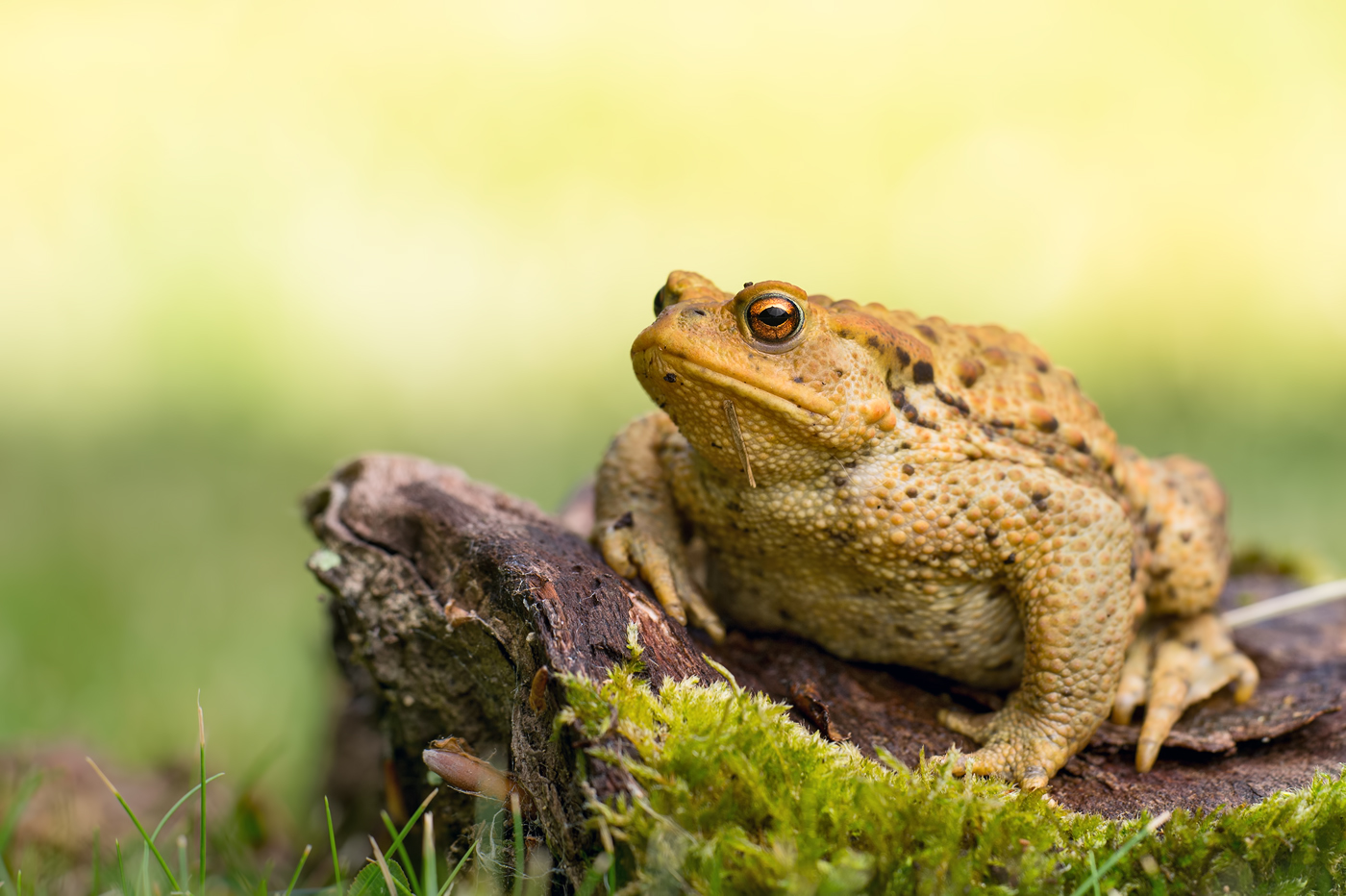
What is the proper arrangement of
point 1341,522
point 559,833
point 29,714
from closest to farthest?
point 559,833 → point 29,714 → point 1341,522

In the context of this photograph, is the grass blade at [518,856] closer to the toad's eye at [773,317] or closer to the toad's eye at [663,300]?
the toad's eye at [773,317]

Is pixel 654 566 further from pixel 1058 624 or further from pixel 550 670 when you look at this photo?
pixel 1058 624

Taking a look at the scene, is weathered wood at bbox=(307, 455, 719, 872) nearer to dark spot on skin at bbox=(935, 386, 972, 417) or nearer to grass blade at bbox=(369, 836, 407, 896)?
grass blade at bbox=(369, 836, 407, 896)

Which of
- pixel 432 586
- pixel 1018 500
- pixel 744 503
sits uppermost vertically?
pixel 1018 500

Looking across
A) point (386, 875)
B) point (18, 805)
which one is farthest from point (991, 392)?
point (18, 805)

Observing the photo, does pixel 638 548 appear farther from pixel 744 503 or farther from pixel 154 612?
pixel 154 612

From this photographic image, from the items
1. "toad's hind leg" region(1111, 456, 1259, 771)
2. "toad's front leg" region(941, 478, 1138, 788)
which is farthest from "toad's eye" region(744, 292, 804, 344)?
"toad's hind leg" region(1111, 456, 1259, 771)

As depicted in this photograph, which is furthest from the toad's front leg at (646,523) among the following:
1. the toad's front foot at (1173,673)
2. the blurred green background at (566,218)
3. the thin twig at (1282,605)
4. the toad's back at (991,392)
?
the blurred green background at (566,218)

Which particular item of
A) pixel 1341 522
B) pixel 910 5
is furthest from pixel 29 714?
pixel 910 5
